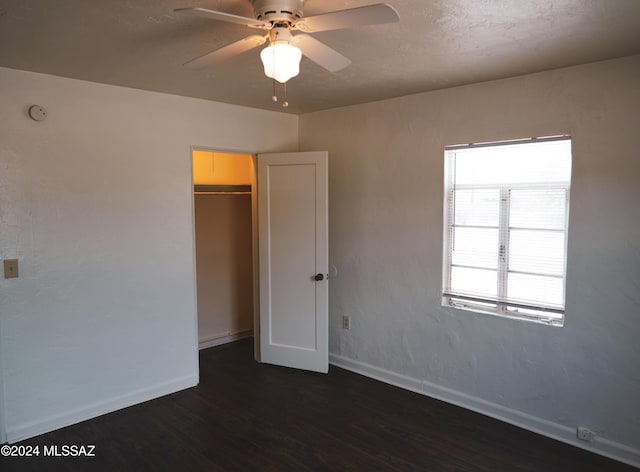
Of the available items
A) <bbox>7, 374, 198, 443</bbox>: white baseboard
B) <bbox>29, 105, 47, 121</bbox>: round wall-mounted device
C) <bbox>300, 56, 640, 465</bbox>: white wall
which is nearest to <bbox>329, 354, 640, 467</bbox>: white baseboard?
<bbox>300, 56, 640, 465</bbox>: white wall

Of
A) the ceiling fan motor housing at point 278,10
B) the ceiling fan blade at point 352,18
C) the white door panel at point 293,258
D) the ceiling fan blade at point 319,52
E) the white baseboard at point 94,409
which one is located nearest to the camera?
the ceiling fan blade at point 352,18

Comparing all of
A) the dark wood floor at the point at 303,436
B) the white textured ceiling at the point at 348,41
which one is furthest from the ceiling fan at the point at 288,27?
the dark wood floor at the point at 303,436

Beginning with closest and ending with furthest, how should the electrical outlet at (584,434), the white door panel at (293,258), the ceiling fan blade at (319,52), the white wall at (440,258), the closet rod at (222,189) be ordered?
the ceiling fan blade at (319,52) < the white wall at (440,258) < the electrical outlet at (584,434) < the white door panel at (293,258) < the closet rod at (222,189)

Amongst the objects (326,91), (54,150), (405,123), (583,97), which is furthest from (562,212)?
(54,150)

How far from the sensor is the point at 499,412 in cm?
305

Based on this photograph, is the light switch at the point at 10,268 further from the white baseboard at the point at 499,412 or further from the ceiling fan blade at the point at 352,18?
the white baseboard at the point at 499,412

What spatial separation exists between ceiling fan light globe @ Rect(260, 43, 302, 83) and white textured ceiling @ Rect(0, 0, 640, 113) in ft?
0.80

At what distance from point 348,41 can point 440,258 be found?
1.82 meters

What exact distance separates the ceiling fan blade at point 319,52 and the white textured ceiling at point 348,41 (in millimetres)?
171

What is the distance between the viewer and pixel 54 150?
2.84 metres

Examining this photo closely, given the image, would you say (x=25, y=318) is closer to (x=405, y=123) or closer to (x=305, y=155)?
(x=305, y=155)

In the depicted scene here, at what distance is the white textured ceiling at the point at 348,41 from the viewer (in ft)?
5.99

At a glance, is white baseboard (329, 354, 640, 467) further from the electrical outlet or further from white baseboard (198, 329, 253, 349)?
white baseboard (198, 329, 253, 349)

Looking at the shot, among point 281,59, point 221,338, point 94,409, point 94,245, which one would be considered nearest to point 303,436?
point 94,409
